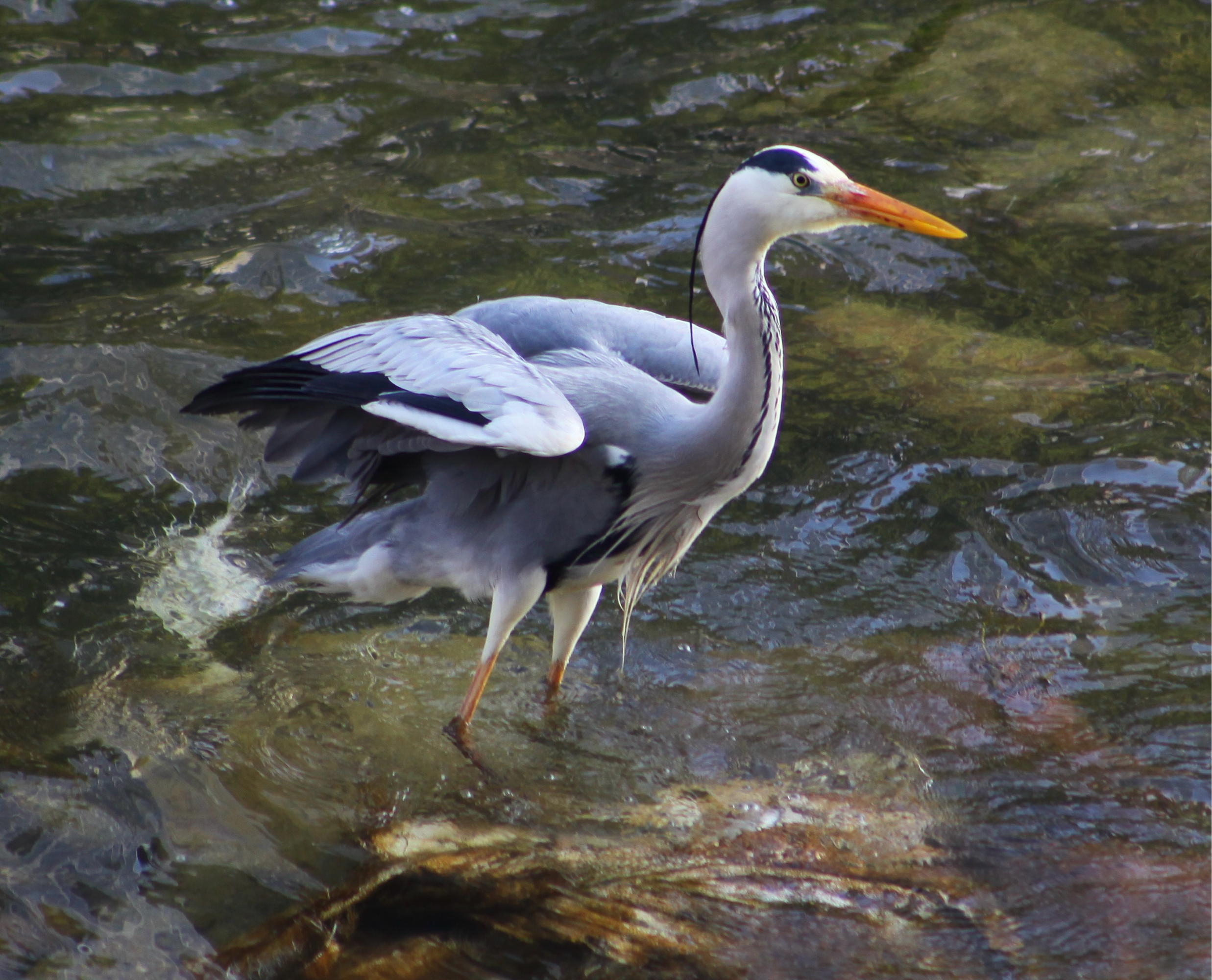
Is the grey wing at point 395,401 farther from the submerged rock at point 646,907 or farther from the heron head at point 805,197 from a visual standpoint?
the submerged rock at point 646,907

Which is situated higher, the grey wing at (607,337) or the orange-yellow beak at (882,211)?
the orange-yellow beak at (882,211)

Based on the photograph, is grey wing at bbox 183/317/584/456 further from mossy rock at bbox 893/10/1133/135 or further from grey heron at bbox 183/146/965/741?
mossy rock at bbox 893/10/1133/135

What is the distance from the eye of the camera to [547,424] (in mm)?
3543

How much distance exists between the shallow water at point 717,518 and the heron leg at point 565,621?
0.11 meters

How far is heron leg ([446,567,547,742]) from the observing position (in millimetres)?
4176

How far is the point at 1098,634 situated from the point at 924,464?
3.71ft

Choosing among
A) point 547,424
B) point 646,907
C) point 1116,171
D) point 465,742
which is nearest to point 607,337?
point 547,424

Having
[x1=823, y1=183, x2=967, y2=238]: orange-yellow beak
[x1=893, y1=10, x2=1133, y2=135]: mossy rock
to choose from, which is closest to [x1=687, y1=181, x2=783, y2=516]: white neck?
[x1=823, y1=183, x2=967, y2=238]: orange-yellow beak

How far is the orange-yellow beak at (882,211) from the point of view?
3.83 meters

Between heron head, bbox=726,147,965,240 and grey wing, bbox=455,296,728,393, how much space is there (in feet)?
2.42

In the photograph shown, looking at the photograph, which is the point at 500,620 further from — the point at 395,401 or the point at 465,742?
the point at 395,401

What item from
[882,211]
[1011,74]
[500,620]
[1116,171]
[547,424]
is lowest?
[500,620]

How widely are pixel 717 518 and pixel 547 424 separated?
1.99 m

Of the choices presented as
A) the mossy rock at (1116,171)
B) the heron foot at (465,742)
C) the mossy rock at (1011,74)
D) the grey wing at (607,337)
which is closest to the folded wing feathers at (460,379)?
the grey wing at (607,337)
